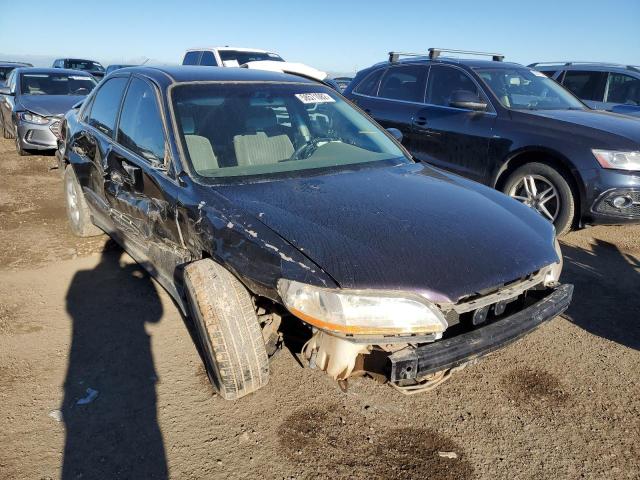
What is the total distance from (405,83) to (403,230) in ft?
14.2

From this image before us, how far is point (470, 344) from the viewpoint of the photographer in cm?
201

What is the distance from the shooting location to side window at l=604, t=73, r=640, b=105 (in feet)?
24.6

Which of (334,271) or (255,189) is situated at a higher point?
(255,189)

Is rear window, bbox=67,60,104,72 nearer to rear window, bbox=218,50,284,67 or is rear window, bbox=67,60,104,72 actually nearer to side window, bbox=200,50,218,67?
side window, bbox=200,50,218,67

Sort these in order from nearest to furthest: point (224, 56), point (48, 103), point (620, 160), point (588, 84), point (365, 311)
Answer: point (365, 311)
point (620, 160)
point (588, 84)
point (48, 103)
point (224, 56)

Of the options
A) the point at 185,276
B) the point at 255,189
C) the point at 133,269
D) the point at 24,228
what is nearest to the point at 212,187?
the point at 255,189

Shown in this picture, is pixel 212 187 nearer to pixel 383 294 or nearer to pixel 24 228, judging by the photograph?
pixel 383 294

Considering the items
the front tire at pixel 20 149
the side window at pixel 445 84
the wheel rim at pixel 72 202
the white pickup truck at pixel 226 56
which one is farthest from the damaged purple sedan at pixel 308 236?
the white pickup truck at pixel 226 56

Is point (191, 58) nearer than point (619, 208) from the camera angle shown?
No

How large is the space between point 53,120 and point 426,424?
25.8 ft

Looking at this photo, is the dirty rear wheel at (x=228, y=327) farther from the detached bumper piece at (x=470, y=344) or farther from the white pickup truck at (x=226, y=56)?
the white pickup truck at (x=226, y=56)

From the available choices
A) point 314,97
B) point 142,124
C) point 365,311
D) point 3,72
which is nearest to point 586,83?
point 314,97

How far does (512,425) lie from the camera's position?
235 cm

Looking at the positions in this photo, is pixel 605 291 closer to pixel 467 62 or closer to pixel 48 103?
pixel 467 62
